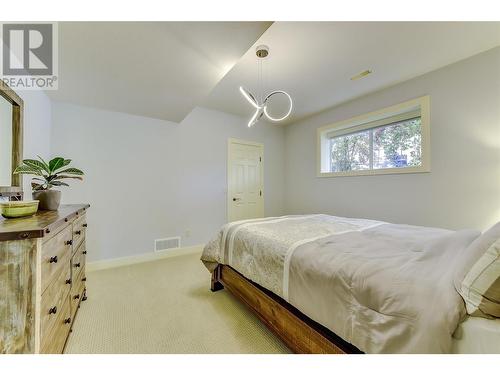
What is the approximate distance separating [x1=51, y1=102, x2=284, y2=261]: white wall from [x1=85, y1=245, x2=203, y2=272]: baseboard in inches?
2.7

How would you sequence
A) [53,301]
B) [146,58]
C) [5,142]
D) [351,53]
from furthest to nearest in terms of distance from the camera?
[351,53] → [146,58] → [5,142] → [53,301]

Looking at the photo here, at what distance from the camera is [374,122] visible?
3150 mm

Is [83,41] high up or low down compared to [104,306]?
up

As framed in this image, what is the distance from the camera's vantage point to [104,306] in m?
1.87

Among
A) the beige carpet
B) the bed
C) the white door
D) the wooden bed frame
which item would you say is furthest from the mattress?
the white door

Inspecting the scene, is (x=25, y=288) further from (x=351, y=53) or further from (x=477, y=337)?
→ (x=351, y=53)

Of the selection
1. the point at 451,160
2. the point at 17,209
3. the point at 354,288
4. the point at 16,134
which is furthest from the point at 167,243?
the point at 451,160

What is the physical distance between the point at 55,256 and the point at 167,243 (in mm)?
2230

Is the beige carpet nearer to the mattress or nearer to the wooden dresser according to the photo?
the wooden dresser

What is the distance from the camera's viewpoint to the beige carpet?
1.39 metres

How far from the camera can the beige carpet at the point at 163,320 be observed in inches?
54.7
